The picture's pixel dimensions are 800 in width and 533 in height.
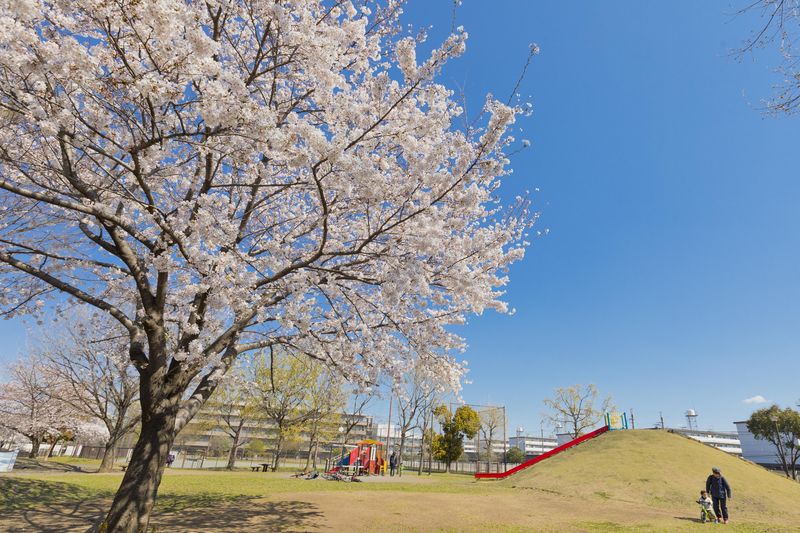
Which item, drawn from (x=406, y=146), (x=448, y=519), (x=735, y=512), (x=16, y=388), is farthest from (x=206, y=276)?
(x=16, y=388)

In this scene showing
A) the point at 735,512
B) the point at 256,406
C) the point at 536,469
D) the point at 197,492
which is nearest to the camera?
the point at 197,492

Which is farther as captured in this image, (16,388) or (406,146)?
(16,388)

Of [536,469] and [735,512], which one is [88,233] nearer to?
[735,512]

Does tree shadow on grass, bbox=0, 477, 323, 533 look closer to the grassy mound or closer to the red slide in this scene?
the grassy mound

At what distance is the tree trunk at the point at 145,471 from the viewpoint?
21.6ft

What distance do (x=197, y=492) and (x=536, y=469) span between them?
18670mm

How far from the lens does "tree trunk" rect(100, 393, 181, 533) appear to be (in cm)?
658

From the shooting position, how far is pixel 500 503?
568 inches

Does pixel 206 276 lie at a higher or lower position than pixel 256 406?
higher

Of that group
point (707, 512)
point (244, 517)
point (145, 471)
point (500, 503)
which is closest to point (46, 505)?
point (244, 517)

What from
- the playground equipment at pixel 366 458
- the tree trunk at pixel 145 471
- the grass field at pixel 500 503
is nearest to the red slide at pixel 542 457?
the grass field at pixel 500 503

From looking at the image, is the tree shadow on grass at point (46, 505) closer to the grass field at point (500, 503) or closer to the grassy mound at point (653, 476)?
the grass field at point (500, 503)

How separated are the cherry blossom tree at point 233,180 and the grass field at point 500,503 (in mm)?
3477

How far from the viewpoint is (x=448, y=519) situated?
10602 mm
